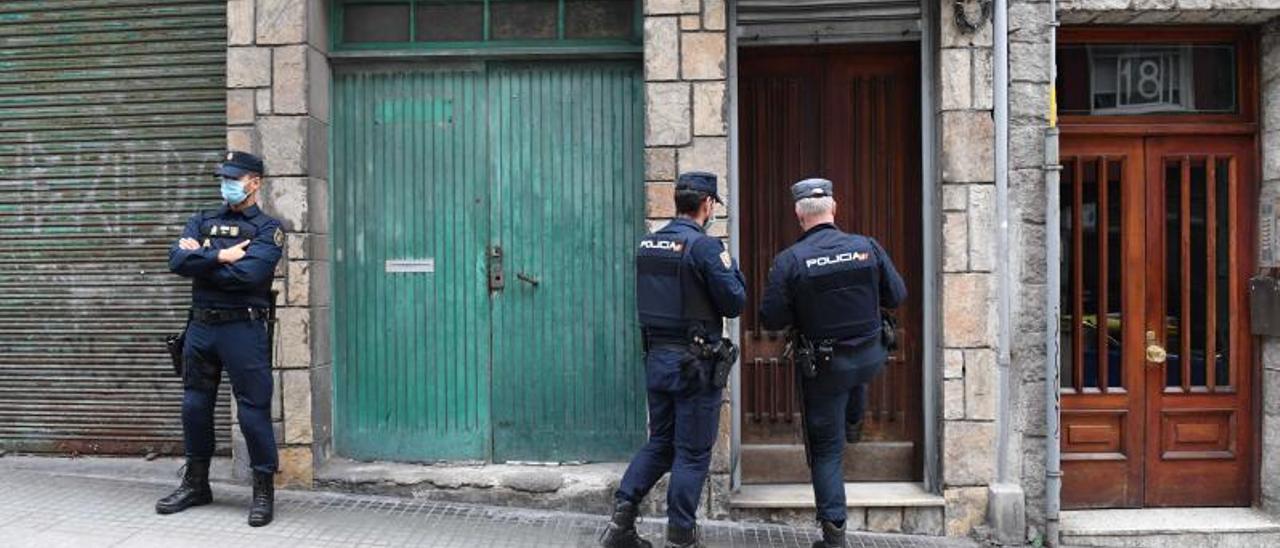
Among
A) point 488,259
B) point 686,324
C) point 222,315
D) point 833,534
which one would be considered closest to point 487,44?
point 488,259

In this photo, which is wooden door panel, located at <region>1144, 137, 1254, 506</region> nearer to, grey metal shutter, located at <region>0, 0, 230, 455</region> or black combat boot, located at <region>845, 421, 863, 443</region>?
black combat boot, located at <region>845, 421, 863, 443</region>

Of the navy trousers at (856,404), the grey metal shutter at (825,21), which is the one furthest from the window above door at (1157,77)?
the navy trousers at (856,404)

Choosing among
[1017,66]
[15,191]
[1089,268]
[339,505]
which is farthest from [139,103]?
[1089,268]

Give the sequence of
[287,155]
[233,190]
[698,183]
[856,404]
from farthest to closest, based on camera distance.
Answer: [287,155] → [233,190] → [856,404] → [698,183]

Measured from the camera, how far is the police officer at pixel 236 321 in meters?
5.06

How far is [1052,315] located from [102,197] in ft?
19.7

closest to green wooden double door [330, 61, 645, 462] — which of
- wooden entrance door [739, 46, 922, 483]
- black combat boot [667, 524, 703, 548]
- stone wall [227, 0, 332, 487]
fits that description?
stone wall [227, 0, 332, 487]

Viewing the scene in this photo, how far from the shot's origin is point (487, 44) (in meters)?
6.16

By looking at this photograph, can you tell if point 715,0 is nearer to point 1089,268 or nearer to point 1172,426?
point 1089,268

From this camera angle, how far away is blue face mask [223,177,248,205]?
17.0 feet

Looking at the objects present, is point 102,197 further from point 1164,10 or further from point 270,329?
point 1164,10

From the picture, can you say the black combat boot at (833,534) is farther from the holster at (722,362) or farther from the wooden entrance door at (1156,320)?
the wooden entrance door at (1156,320)

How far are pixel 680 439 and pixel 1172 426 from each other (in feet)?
11.1

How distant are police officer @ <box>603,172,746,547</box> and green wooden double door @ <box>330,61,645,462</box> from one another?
3.98ft
